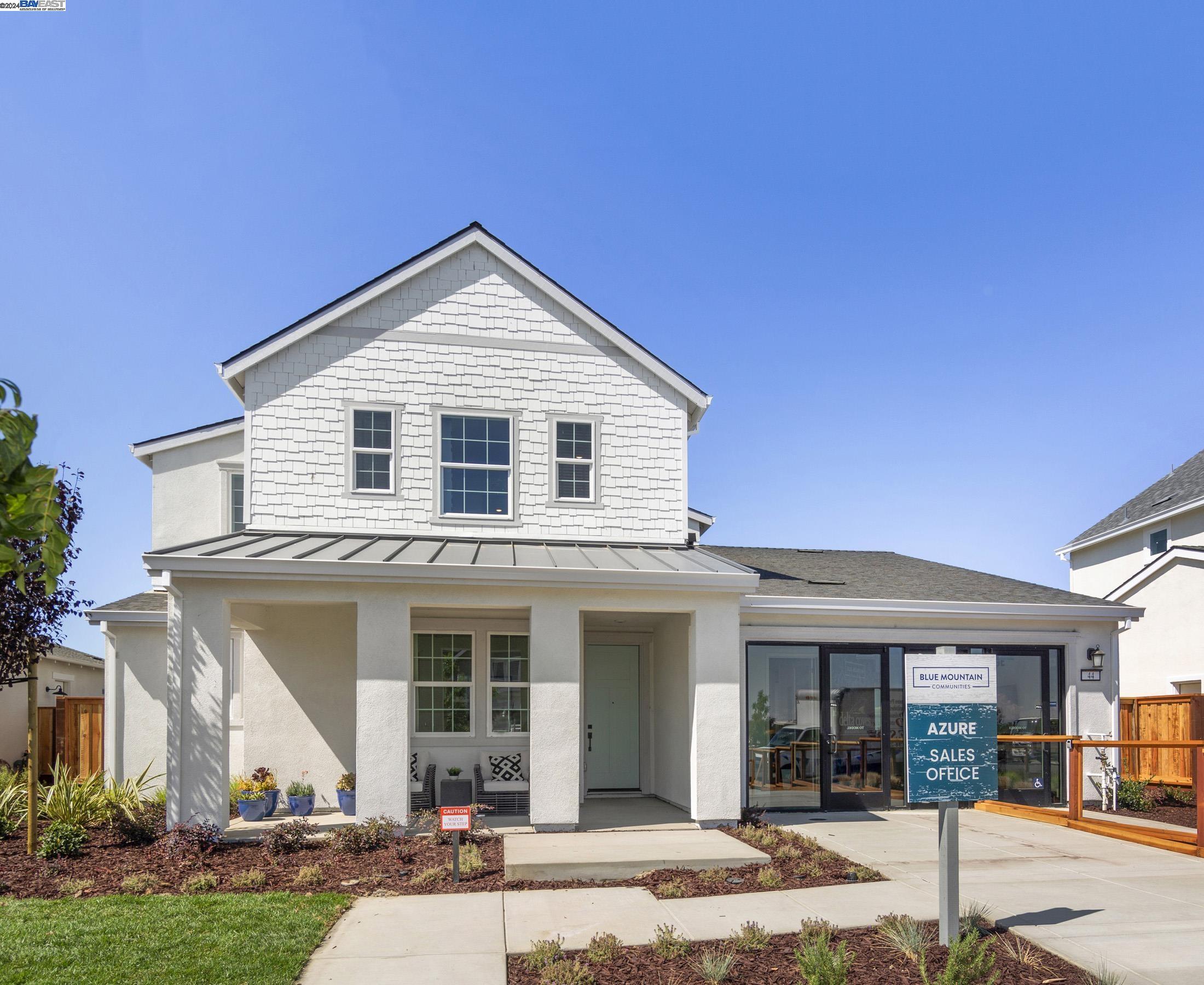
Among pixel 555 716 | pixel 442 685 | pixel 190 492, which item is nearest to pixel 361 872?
pixel 555 716

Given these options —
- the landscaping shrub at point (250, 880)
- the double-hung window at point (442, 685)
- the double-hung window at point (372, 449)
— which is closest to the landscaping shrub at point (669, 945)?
the landscaping shrub at point (250, 880)

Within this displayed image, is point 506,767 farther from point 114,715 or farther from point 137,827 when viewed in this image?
point 114,715

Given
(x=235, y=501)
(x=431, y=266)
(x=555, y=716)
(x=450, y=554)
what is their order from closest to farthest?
1. (x=555, y=716)
2. (x=450, y=554)
3. (x=431, y=266)
4. (x=235, y=501)

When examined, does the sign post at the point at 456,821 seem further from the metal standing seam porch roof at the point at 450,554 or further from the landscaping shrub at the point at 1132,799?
the landscaping shrub at the point at 1132,799

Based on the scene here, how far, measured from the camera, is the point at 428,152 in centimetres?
1427

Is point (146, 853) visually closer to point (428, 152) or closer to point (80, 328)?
point (80, 328)

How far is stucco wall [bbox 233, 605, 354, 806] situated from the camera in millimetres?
13516

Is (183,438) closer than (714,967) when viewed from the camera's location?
No

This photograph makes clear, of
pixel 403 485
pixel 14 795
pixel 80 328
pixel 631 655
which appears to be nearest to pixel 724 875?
pixel 631 655

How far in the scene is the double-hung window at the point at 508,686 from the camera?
13.8 metres

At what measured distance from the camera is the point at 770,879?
8.82m

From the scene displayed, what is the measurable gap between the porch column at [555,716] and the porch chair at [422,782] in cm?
239

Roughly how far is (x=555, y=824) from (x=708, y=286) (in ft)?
38.8

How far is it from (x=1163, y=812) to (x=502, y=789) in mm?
10864
